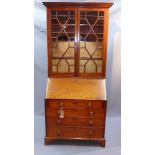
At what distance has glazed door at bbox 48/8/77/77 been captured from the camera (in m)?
2.73

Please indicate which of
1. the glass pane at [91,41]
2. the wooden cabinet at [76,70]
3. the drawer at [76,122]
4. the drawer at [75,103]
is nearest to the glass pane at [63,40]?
the wooden cabinet at [76,70]

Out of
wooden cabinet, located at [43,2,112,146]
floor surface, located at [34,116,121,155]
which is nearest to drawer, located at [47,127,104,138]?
wooden cabinet, located at [43,2,112,146]

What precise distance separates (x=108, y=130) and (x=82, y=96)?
722 millimetres

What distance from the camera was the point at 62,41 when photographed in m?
2.80

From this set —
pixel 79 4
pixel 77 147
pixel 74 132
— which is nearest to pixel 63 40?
pixel 79 4

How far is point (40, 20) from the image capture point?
330 centimetres

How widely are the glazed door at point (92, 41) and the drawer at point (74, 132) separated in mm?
563

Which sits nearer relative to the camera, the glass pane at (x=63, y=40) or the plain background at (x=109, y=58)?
the glass pane at (x=63, y=40)

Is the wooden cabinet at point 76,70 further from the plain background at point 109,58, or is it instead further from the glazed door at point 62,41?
the plain background at point 109,58

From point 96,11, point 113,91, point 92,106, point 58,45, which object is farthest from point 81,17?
point 113,91

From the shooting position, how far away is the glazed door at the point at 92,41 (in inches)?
107

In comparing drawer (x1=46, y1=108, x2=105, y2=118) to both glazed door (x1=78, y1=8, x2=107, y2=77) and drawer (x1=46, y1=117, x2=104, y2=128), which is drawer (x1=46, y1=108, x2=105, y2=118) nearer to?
drawer (x1=46, y1=117, x2=104, y2=128)
